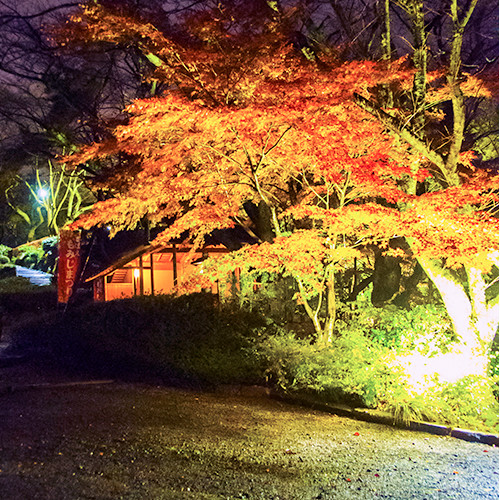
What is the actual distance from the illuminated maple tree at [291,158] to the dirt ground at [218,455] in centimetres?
281

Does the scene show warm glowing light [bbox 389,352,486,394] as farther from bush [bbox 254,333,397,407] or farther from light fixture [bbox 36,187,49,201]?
light fixture [bbox 36,187,49,201]

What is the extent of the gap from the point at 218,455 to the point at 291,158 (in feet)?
20.6

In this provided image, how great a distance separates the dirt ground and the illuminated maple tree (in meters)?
2.81

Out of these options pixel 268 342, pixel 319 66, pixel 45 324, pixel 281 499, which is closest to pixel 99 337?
pixel 45 324

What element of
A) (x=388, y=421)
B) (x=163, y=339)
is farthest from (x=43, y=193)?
(x=388, y=421)

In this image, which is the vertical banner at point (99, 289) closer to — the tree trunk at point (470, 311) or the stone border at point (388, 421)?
the stone border at point (388, 421)

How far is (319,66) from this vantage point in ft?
35.0

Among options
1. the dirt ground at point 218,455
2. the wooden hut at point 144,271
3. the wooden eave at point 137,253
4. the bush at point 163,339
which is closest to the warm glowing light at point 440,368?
the dirt ground at point 218,455

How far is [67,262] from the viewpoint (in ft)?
58.0

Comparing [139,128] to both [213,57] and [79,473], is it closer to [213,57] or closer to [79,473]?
[213,57]

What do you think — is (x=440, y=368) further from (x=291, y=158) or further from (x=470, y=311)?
(x=291, y=158)

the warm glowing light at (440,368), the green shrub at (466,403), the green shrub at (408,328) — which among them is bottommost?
the green shrub at (466,403)

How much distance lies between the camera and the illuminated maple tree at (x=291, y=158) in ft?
29.9

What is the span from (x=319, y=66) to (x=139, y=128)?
3.92 metres
